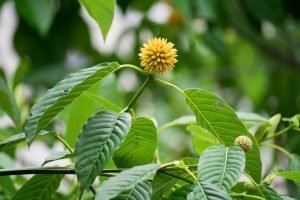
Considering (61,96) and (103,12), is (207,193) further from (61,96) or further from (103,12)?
(103,12)

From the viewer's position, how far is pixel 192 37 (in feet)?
10.2

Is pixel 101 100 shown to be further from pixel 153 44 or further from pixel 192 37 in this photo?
pixel 192 37

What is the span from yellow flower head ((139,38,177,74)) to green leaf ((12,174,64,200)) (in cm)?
22

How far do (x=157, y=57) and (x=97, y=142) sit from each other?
15 centimetres

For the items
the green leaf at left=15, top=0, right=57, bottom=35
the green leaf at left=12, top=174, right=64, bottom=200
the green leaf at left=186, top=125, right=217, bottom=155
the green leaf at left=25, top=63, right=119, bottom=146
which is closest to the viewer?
the green leaf at left=25, top=63, right=119, bottom=146

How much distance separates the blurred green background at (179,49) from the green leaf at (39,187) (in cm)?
117

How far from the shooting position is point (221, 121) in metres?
1.02

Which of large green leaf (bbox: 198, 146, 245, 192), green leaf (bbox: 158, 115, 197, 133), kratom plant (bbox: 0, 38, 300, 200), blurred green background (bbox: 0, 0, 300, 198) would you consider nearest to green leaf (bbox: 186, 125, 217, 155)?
green leaf (bbox: 158, 115, 197, 133)

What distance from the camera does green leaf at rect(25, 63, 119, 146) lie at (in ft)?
A: 3.07

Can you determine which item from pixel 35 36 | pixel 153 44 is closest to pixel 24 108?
pixel 35 36

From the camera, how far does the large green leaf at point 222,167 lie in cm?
88

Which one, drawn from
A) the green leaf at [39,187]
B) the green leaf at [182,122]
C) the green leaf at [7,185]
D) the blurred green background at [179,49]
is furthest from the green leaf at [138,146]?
the blurred green background at [179,49]

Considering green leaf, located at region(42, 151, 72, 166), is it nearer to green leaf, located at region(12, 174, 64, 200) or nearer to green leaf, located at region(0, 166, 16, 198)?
green leaf, located at region(12, 174, 64, 200)

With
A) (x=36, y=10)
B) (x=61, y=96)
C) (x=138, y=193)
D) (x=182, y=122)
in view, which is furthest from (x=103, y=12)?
(x=36, y=10)
